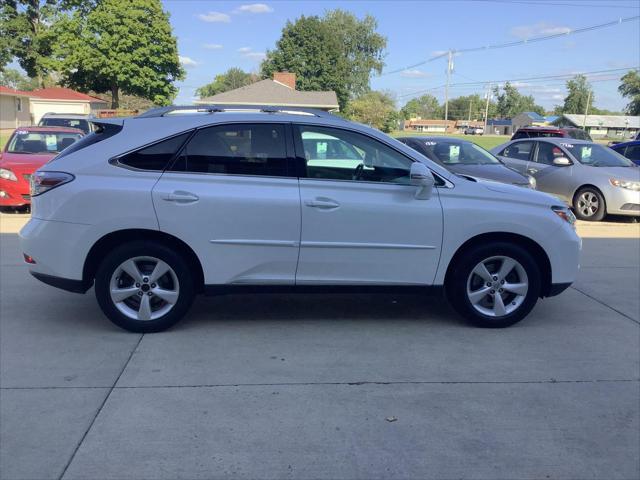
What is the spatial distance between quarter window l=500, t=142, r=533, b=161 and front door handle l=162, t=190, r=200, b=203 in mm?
10157

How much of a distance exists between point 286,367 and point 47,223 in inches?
87.3

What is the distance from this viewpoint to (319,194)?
4.82 metres

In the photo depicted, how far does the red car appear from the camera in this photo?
10648 millimetres

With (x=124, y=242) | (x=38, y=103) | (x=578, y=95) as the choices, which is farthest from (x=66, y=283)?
(x=578, y=95)

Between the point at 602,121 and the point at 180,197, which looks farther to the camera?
the point at 602,121

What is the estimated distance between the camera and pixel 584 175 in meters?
11.6

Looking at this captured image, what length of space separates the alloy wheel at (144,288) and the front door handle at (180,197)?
0.50 metres

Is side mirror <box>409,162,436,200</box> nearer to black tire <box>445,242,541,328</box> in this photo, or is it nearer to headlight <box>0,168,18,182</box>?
black tire <box>445,242,541,328</box>

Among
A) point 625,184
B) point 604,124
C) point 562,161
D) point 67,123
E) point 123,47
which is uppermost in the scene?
point 123,47

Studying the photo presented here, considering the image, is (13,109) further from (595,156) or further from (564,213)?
(564,213)

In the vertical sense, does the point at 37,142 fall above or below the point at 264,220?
above

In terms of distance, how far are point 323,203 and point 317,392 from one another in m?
1.56

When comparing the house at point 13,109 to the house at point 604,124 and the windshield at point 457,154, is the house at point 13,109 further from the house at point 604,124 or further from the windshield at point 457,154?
the house at point 604,124

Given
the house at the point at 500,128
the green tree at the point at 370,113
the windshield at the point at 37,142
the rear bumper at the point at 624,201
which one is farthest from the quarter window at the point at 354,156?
the house at the point at 500,128
